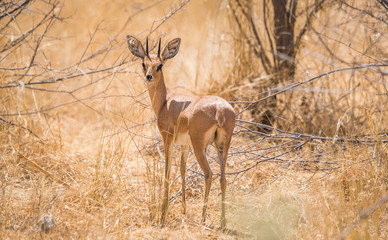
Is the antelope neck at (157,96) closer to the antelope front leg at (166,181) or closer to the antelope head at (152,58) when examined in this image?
the antelope head at (152,58)

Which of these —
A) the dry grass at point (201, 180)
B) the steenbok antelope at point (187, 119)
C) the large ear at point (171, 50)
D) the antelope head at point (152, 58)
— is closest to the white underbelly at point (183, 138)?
the steenbok antelope at point (187, 119)

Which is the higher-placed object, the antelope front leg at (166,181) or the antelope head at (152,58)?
the antelope head at (152,58)

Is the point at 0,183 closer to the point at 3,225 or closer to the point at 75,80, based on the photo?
the point at 3,225

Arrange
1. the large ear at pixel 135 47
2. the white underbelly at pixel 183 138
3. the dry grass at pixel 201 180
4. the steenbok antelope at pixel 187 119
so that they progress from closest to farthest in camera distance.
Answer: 1. the dry grass at pixel 201 180
2. the steenbok antelope at pixel 187 119
3. the white underbelly at pixel 183 138
4. the large ear at pixel 135 47

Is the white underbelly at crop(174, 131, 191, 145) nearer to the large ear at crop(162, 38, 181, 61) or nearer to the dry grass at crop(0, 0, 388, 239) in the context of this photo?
the dry grass at crop(0, 0, 388, 239)

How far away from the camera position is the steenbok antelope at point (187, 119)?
3.71 meters

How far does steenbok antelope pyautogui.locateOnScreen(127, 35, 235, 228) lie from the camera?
3.71 meters

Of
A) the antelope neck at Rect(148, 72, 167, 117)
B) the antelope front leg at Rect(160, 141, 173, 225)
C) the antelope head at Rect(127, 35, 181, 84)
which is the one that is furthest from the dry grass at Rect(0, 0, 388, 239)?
the antelope head at Rect(127, 35, 181, 84)

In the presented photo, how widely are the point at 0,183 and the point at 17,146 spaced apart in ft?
3.27

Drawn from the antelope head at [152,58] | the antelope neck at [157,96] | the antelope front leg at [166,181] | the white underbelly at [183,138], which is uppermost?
the antelope head at [152,58]

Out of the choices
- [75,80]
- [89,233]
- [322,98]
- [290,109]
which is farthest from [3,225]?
[75,80]

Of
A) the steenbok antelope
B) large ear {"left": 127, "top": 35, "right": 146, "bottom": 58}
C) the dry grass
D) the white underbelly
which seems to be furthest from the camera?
large ear {"left": 127, "top": 35, "right": 146, "bottom": 58}

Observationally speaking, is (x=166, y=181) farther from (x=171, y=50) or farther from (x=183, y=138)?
(x=171, y=50)

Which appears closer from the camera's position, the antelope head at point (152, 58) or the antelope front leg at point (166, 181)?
the antelope front leg at point (166, 181)
